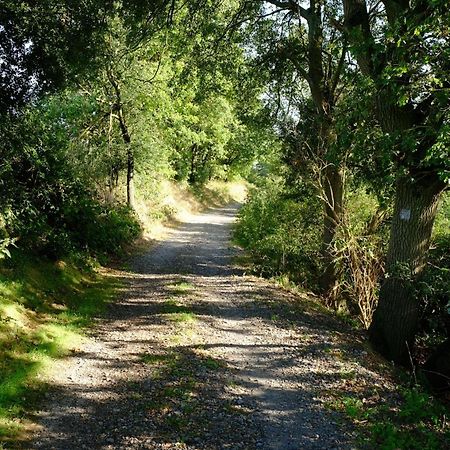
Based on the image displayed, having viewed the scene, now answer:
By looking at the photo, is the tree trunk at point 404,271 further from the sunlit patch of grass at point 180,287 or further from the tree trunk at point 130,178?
the tree trunk at point 130,178

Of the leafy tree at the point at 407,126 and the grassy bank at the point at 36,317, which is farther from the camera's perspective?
the leafy tree at the point at 407,126

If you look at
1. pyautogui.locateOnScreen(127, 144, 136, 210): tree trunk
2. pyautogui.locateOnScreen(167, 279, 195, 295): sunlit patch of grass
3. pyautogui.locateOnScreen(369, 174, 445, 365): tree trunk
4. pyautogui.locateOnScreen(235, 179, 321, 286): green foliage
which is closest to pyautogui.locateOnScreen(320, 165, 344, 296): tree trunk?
pyautogui.locateOnScreen(235, 179, 321, 286): green foliage

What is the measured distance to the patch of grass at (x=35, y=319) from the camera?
556cm

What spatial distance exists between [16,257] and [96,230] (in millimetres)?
4417

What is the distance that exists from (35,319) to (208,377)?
345 centimetres

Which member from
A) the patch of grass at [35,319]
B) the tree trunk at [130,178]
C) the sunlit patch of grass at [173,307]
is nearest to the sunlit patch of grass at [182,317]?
the sunlit patch of grass at [173,307]

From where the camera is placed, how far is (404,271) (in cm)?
827

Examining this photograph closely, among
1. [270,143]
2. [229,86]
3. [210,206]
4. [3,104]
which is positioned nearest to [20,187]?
[3,104]

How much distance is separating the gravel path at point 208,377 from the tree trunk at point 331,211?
213cm

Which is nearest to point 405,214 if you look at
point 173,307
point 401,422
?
point 401,422

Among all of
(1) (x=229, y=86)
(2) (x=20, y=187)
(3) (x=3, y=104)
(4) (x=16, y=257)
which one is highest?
(1) (x=229, y=86)

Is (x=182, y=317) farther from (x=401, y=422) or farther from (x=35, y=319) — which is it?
(x=401, y=422)

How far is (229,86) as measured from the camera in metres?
14.4

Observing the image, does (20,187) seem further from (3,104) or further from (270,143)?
(270,143)
